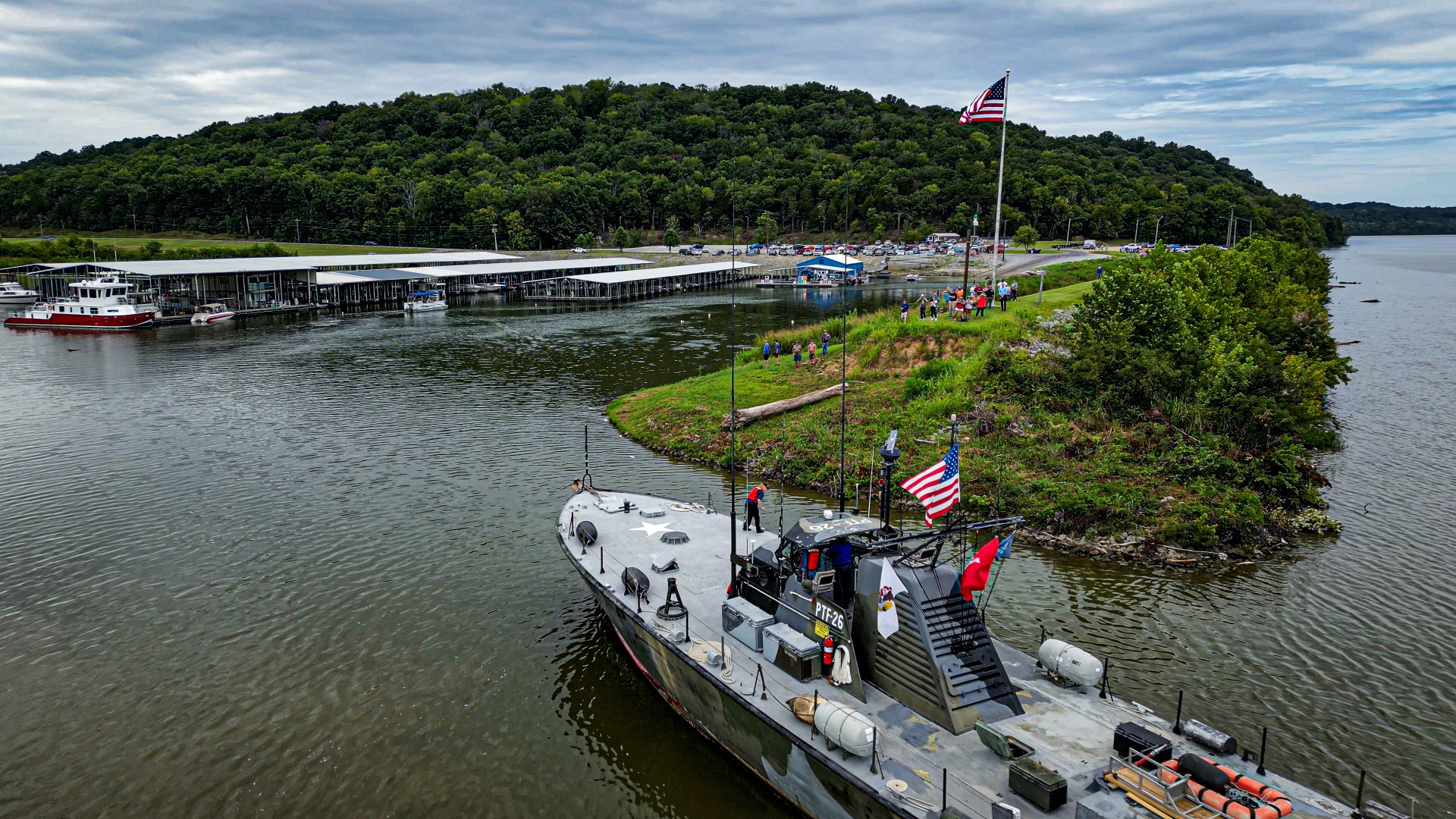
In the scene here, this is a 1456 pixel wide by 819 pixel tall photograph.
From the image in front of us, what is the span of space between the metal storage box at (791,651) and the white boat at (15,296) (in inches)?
4351

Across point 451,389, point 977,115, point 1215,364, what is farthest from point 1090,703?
point 451,389

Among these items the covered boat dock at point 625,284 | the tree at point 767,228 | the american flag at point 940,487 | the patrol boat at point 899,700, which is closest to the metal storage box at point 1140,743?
the patrol boat at point 899,700

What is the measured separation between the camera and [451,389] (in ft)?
159

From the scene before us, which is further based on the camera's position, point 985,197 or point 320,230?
point 985,197

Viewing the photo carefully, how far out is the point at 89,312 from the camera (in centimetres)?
7469

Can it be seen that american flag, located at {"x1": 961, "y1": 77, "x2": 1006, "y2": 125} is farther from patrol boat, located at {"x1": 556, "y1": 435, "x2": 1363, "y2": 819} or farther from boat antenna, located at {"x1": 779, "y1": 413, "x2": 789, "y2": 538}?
patrol boat, located at {"x1": 556, "y1": 435, "x2": 1363, "y2": 819}

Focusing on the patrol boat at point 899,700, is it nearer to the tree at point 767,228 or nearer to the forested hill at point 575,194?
the forested hill at point 575,194

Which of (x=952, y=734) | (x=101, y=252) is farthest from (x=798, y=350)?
(x=101, y=252)

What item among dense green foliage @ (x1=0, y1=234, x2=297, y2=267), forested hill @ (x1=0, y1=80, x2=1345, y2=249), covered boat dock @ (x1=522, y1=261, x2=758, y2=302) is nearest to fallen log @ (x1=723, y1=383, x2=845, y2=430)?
covered boat dock @ (x1=522, y1=261, x2=758, y2=302)

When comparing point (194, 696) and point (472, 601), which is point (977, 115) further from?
point (194, 696)

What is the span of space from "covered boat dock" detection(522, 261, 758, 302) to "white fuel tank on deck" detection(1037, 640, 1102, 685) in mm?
86996

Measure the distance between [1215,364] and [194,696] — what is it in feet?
121

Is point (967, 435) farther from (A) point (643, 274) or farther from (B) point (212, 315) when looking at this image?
(A) point (643, 274)

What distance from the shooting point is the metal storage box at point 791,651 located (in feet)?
49.5
